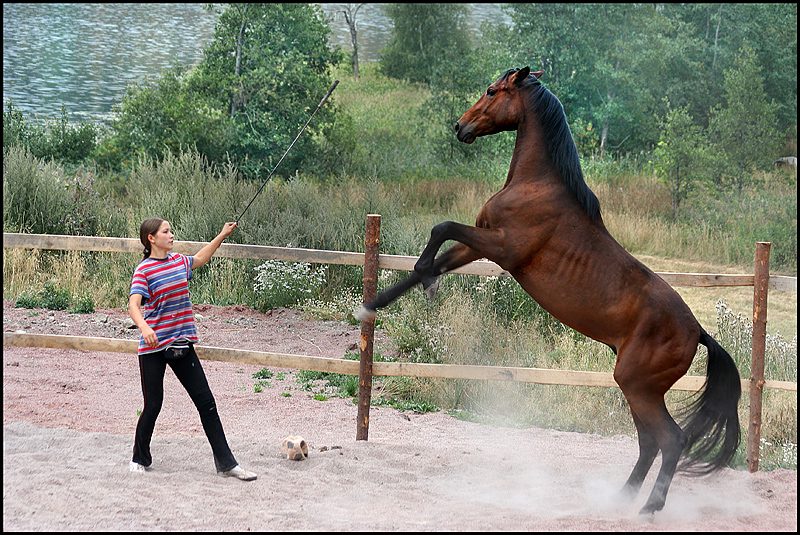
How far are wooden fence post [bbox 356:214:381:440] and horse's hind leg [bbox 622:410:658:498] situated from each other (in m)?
1.73

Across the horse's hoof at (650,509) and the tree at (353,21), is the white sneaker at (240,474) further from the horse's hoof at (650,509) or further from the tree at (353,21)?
the tree at (353,21)

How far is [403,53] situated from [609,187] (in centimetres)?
1294

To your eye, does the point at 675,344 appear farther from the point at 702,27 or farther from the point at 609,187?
the point at 702,27

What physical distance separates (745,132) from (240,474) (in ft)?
44.7

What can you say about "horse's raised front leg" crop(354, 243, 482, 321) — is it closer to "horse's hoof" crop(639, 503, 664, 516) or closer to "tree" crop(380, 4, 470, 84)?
"horse's hoof" crop(639, 503, 664, 516)

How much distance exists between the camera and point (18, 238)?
598 centimetres

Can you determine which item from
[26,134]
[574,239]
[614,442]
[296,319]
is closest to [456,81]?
[26,134]

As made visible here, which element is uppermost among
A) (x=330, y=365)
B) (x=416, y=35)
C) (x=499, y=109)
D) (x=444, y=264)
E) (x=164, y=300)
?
(x=416, y=35)

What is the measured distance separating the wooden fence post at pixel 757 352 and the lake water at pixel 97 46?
631 inches

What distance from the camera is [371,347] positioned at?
5.69 meters

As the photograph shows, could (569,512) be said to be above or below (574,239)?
below

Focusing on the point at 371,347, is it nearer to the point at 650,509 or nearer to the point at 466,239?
the point at 466,239

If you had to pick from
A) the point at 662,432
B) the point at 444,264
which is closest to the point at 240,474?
the point at 444,264

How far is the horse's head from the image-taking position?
4586 mm
